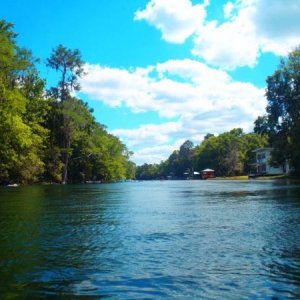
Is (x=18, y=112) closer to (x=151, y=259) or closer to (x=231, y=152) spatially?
(x=151, y=259)

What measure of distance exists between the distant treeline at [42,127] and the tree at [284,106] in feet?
117

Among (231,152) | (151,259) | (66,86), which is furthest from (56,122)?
(231,152)

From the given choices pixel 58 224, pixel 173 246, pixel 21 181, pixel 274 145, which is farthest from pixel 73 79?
pixel 173 246

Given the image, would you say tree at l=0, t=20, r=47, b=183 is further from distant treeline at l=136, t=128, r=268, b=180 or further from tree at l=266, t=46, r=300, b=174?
distant treeline at l=136, t=128, r=268, b=180

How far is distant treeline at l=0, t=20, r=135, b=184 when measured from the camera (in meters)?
49.3

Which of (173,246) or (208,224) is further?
(208,224)

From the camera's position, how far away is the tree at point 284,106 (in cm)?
7100

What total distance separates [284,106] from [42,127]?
42781 mm

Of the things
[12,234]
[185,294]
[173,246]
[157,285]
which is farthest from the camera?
[12,234]

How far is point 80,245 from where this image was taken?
37.2ft

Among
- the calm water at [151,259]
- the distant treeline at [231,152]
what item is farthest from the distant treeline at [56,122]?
the distant treeline at [231,152]

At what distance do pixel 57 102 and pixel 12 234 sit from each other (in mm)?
72112

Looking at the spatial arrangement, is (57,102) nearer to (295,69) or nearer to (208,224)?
(295,69)

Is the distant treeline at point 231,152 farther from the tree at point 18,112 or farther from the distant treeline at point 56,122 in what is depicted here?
the tree at point 18,112
